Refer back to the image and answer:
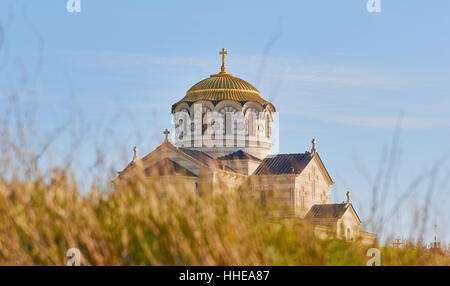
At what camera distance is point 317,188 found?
1879 inches

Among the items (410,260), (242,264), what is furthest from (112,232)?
(410,260)

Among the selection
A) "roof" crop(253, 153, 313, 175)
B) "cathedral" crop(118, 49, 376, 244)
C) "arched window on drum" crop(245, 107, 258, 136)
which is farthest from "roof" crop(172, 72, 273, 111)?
"roof" crop(253, 153, 313, 175)

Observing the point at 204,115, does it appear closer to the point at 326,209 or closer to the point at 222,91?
the point at 222,91

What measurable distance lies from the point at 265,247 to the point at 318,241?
3.76ft

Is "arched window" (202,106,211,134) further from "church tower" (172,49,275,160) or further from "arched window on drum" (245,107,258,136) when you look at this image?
"arched window on drum" (245,107,258,136)

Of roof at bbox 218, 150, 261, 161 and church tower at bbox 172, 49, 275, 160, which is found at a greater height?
church tower at bbox 172, 49, 275, 160

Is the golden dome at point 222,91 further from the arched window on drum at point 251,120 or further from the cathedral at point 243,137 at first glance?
the arched window on drum at point 251,120

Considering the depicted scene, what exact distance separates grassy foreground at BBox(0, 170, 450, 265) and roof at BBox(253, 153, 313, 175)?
1439 inches

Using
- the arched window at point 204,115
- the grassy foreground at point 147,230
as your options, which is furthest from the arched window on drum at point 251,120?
the grassy foreground at point 147,230

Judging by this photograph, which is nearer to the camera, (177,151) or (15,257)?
(15,257)

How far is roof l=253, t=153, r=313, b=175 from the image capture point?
149ft

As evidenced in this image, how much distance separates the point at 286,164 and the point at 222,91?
250 inches

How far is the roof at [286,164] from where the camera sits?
45.3m

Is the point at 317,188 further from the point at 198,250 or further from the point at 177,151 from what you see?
the point at 198,250
